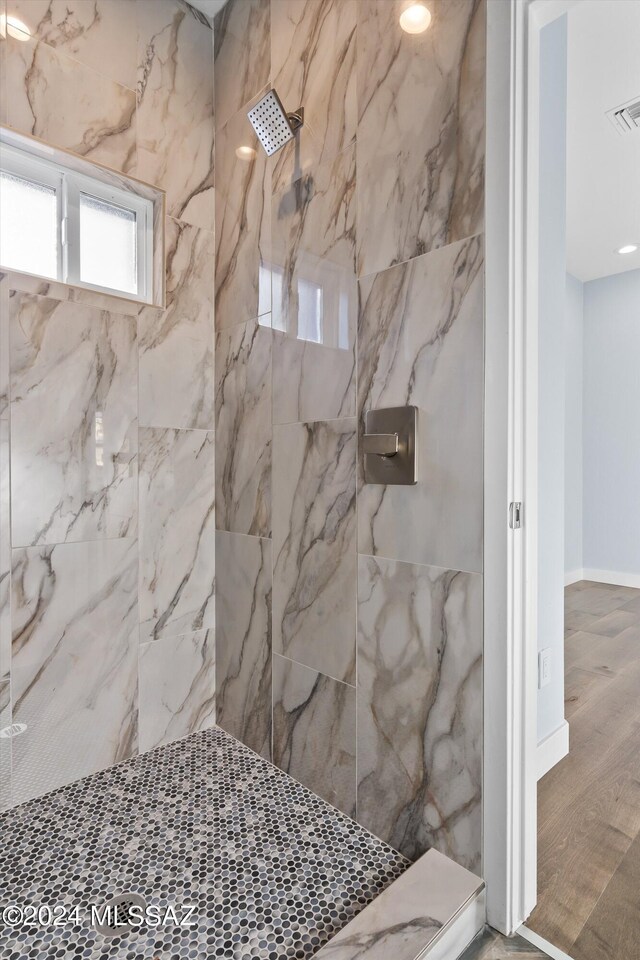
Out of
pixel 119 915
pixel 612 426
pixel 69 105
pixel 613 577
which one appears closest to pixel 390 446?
pixel 119 915

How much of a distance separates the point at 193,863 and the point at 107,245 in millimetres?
1956

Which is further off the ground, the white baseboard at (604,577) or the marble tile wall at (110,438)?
the marble tile wall at (110,438)

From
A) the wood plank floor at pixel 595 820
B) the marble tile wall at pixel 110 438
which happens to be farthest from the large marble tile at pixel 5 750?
the wood plank floor at pixel 595 820

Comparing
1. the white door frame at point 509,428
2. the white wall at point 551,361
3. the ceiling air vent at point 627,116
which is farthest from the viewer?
the ceiling air vent at point 627,116

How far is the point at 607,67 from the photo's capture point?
2.29 metres

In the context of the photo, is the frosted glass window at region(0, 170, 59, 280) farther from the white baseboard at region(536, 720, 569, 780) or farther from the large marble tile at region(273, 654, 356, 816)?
the white baseboard at region(536, 720, 569, 780)

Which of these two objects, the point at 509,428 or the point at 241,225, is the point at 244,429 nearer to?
the point at 241,225

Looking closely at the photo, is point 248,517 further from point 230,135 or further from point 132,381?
point 230,135

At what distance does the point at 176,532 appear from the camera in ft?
6.66

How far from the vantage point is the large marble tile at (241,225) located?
1.88 meters

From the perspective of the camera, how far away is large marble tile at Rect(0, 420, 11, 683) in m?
1.60

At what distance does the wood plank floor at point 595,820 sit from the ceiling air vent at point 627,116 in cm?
277

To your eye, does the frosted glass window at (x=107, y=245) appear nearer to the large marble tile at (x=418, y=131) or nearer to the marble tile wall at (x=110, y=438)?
the marble tile wall at (x=110, y=438)

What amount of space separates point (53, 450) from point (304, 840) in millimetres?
1373
